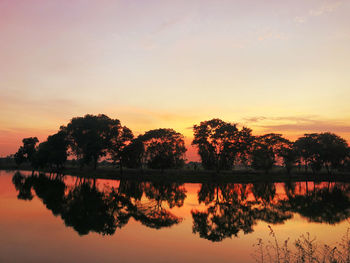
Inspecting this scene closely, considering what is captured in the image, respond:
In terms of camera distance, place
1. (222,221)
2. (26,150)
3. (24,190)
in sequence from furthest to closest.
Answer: (26,150)
(24,190)
(222,221)

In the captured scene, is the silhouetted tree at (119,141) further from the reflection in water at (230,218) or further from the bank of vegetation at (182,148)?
the reflection in water at (230,218)

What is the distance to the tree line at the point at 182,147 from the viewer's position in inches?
3519

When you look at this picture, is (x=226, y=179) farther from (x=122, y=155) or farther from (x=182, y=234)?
(x=182, y=234)

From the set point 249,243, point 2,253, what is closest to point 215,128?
point 249,243

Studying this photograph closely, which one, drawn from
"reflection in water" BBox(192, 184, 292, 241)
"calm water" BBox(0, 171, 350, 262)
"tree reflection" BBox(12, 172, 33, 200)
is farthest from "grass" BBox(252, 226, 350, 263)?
"tree reflection" BBox(12, 172, 33, 200)

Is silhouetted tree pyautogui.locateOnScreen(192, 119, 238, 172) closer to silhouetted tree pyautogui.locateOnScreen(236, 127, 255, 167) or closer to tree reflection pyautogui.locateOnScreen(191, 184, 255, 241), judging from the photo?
silhouetted tree pyautogui.locateOnScreen(236, 127, 255, 167)

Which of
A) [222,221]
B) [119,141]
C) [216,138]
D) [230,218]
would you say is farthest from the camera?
[119,141]

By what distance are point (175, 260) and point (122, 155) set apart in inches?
3241

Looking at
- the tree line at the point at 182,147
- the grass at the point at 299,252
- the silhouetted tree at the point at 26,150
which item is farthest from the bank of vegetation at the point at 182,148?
the grass at the point at 299,252

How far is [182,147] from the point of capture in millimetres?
97562

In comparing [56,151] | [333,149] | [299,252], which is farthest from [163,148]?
[299,252]

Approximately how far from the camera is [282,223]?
2244cm

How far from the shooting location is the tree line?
3519 inches

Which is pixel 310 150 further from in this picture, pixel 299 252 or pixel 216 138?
pixel 299 252
